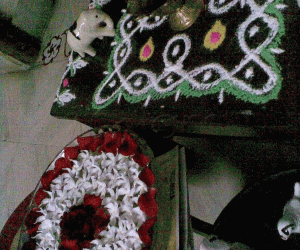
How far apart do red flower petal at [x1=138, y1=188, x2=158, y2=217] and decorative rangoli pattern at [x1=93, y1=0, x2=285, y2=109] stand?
0.31 meters

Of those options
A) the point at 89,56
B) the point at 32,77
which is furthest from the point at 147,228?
the point at 32,77

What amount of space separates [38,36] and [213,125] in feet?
6.64

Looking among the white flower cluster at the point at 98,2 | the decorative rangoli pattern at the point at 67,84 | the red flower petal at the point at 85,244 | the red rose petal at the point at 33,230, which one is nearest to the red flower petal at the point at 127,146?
the red flower petal at the point at 85,244

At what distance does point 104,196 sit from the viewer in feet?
2.19

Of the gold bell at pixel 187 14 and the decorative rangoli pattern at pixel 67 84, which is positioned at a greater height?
the gold bell at pixel 187 14

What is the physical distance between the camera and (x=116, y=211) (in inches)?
24.6

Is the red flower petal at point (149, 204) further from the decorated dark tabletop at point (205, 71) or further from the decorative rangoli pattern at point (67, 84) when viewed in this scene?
the decorative rangoli pattern at point (67, 84)

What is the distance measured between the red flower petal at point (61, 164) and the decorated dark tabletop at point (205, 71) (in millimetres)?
231

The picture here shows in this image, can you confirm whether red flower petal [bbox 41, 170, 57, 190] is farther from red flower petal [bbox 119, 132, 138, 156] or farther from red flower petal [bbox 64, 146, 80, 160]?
red flower petal [bbox 119, 132, 138, 156]

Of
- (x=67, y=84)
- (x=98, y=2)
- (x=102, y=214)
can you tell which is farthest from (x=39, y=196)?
(x=98, y=2)

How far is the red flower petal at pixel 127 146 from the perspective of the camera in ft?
2.29

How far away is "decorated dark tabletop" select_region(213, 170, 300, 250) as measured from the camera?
641 millimetres

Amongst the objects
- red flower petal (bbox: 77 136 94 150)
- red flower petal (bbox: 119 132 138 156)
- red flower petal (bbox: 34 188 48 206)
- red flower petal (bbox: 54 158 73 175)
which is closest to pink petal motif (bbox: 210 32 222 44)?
red flower petal (bbox: 119 132 138 156)

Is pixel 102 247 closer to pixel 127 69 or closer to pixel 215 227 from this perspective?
pixel 215 227
